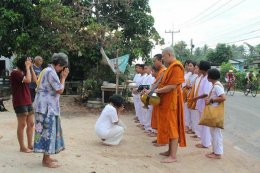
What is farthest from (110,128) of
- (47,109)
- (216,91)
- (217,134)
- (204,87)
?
(47,109)

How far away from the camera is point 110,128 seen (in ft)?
24.9

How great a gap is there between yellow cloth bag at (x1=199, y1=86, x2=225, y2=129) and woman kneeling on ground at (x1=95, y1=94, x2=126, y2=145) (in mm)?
1900

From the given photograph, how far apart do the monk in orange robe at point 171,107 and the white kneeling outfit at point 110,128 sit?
1439 mm

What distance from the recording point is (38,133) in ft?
17.5

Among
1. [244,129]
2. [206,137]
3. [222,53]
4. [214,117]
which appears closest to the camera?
[214,117]

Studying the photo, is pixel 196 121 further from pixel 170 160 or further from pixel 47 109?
pixel 47 109

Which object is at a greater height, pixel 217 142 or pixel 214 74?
pixel 214 74

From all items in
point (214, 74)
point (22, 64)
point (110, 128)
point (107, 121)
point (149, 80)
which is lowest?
point (110, 128)

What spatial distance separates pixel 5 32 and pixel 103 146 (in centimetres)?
971

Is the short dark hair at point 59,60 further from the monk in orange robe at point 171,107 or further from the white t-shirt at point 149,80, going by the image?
the white t-shirt at point 149,80

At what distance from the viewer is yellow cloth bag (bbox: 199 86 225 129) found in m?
6.33

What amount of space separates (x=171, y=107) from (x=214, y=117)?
0.80m

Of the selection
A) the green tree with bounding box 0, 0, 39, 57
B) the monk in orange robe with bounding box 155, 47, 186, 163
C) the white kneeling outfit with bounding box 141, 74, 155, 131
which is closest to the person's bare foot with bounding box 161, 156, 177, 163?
the monk in orange robe with bounding box 155, 47, 186, 163

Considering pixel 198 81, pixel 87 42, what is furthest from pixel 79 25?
pixel 198 81
